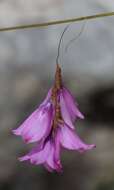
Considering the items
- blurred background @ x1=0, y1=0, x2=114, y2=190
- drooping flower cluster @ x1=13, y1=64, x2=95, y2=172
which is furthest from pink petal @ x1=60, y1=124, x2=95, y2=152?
blurred background @ x1=0, y1=0, x2=114, y2=190

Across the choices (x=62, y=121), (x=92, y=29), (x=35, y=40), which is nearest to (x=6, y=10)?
(x=35, y=40)

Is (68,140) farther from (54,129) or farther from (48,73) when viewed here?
(48,73)

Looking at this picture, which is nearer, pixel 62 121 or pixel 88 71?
pixel 62 121

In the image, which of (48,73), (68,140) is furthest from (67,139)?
(48,73)

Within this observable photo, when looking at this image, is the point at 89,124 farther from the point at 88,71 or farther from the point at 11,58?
the point at 11,58

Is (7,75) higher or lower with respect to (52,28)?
lower

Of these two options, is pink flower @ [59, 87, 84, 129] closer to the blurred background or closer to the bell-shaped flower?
the bell-shaped flower
